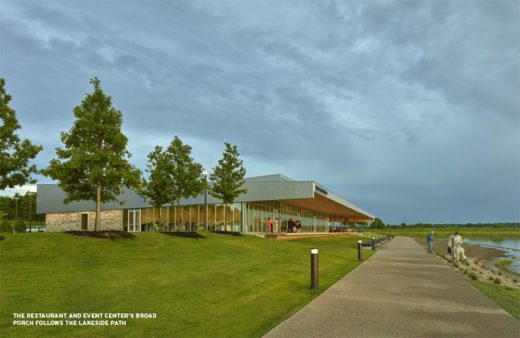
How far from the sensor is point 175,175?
29.6m

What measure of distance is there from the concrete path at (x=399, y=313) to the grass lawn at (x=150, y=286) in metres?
0.54

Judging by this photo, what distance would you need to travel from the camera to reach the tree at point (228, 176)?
105 ft

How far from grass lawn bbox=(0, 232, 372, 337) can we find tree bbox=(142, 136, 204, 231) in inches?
445

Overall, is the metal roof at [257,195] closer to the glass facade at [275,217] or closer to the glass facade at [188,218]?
the glass facade at [188,218]

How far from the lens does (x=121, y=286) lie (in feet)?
33.0

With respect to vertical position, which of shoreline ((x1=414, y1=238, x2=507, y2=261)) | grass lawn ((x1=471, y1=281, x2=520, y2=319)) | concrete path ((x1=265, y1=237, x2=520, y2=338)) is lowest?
shoreline ((x1=414, y1=238, x2=507, y2=261))

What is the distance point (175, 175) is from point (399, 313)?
23328mm

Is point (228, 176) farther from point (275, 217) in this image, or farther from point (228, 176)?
point (275, 217)

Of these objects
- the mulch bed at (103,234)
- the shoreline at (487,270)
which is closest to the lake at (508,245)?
the shoreline at (487,270)

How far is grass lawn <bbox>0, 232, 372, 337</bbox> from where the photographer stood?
22.9 ft

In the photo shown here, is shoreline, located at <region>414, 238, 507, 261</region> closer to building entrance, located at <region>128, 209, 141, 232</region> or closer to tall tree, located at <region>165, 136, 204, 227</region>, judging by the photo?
tall tree, located at <region>165, 136, 204, 227</region>

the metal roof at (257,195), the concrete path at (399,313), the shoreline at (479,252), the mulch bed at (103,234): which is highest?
the metal roof at (257,195)

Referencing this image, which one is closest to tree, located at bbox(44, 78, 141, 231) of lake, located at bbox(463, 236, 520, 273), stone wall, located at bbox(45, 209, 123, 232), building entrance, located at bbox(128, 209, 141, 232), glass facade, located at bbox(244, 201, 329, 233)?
glass facade, located at bbox(244, 201, 329, 233)

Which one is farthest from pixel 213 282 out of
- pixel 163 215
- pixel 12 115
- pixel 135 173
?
pixel 163 215
